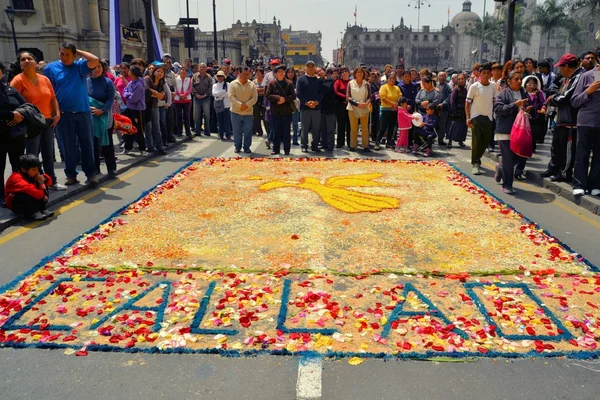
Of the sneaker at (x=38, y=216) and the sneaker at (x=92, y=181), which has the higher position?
the sneaker at (x=92, y=181)

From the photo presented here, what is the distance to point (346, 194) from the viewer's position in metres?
7.29

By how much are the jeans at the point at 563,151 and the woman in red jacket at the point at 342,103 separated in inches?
196

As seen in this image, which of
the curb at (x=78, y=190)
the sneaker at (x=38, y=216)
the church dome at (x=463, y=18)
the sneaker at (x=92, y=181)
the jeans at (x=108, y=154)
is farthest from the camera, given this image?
the church dome at (x=463, y=18)

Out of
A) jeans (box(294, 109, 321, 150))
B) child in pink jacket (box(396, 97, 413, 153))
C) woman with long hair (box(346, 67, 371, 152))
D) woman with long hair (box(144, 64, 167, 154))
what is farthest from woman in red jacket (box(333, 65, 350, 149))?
woman with long hair (box(144, 64, 167, 154))

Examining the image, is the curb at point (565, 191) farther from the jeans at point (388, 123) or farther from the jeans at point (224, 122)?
the jeans at point (224, 122)

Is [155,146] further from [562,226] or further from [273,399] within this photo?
[273,399]

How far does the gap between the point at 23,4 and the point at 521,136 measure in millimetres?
30681

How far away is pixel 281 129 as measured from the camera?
36.4ft

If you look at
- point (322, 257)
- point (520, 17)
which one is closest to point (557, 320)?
point (322, 257)

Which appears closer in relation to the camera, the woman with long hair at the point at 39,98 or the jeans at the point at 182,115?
the woman with long hair at the point at 39,98

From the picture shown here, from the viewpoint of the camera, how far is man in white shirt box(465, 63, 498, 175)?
829cm

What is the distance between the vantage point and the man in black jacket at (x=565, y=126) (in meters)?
7.17

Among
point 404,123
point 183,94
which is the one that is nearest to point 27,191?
point 183,94

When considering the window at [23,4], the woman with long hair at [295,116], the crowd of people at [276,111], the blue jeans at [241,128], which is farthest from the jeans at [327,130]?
the window at [23,4]
